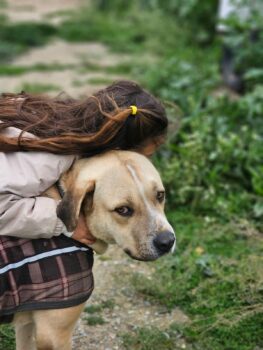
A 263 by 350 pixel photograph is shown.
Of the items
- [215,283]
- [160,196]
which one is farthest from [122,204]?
[215,283]

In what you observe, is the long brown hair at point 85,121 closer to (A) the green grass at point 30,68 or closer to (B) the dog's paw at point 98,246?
(B) the dog's paw at point 98,246

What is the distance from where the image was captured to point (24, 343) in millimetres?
3602

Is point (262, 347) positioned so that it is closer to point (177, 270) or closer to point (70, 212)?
point (177, 270)

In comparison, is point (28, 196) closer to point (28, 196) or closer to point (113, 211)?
point (28, 196)

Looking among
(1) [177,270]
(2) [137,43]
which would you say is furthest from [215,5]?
(1) [177,270]

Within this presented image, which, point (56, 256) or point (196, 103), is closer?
point (56, 256)

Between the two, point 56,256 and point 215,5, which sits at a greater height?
point 56,256

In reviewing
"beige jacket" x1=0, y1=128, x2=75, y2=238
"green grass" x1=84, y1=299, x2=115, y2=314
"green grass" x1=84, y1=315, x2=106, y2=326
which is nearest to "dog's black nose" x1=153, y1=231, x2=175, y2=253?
"beige jacket" x1=0, y1=128, x2=75, y2=238

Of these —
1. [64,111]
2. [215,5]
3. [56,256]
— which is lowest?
[215,5]

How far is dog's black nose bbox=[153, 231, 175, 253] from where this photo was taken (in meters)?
3.02

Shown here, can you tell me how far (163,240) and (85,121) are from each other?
736mm

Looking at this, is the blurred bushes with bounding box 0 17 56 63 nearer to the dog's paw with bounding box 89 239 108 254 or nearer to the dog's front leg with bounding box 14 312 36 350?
the dog's front leg with bounding box 14 312 36 350

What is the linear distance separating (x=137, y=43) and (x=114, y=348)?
8.60 metres

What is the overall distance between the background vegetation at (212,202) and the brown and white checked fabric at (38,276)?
44.4 inches
